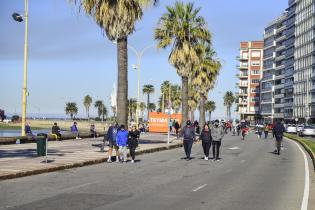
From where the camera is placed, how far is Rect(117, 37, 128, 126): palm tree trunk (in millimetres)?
29500

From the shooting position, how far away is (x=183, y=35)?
4641 cm

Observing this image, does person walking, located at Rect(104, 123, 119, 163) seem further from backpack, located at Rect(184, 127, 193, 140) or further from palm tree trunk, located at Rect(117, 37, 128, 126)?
palm tree trunk, located at Rect(117, 37, 128, 126)

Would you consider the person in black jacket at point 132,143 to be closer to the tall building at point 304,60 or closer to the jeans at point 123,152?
the jeans at point 123,152

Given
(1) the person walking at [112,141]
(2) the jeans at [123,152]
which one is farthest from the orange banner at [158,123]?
(2) the jeans at [123,152]

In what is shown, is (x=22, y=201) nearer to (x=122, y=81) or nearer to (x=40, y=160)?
(x=40, y=160)

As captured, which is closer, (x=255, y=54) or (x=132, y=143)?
(x=132, y=143)

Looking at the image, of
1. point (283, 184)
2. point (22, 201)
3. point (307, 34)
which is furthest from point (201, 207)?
point (307, 34)

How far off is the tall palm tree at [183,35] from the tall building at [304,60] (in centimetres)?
7775

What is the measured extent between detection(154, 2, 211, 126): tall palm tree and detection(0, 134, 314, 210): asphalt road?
25.1 m

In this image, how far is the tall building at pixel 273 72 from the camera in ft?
505

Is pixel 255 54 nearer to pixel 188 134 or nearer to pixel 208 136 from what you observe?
pixel 188 134

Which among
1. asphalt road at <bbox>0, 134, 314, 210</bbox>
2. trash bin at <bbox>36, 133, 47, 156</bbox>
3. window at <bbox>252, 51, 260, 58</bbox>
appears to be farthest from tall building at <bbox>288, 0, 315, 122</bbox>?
asphalt road at <bbox>0, 134, 314, 210</bbox>

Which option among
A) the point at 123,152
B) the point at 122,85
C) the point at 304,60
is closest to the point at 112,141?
the point at 123,152

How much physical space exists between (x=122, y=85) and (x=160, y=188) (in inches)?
603
